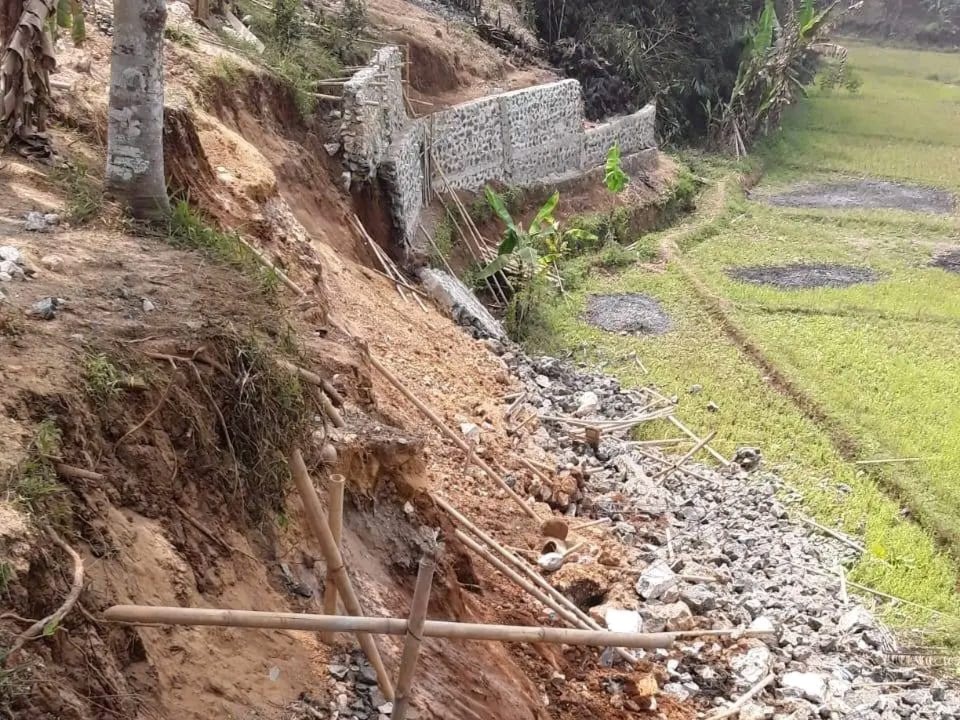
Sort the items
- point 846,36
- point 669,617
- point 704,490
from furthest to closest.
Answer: point 846,36 → point 704,490 → point 669,617

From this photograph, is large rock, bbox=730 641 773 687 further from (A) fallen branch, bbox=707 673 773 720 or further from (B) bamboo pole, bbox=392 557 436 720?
(B) bamboo pole, bbox=392 557 436 720

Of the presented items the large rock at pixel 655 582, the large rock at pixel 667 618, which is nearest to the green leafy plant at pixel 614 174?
the large rock at pixel 655 582

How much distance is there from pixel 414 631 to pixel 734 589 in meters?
5.01

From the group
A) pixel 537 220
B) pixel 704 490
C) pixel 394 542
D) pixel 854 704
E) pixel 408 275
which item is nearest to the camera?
pixel 394 542

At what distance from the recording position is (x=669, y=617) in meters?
7.17

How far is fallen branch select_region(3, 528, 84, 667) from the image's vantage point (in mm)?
2938

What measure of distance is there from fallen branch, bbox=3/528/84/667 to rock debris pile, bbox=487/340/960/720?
443 centimetres

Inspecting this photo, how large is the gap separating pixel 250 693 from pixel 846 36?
41800mm

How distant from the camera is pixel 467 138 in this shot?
15.0m

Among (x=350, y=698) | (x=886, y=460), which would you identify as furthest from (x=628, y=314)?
(x=350, y=698)

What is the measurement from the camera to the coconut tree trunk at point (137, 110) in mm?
5641

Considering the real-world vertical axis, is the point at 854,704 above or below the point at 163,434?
below

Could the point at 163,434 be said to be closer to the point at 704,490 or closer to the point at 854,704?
the point at 854,704

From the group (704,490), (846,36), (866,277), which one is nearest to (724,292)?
(866,277)
